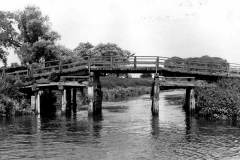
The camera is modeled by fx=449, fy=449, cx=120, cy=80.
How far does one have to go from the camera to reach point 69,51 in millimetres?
63406

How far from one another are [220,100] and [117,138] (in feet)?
48.1

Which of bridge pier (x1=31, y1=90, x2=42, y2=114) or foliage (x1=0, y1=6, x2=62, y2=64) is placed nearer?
bridge pier (x1=31, y1=90, x2=42, y2=114)

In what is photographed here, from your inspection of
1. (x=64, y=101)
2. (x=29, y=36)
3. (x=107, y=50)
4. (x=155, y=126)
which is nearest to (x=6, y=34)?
(x=29, y=36)

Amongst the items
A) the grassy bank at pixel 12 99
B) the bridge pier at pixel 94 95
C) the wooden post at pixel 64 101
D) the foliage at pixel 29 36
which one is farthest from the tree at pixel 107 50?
the grassy bank at pixel 12 99

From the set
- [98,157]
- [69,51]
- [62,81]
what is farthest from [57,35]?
[98,157]

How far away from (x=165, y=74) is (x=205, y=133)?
1455cm

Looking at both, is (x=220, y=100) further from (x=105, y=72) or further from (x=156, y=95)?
(x=105, y=72)

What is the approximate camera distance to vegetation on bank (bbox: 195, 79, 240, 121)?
39062 millimetres

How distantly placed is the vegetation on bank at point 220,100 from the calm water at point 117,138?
2.37m

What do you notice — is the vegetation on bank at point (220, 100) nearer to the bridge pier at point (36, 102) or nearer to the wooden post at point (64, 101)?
the wooden post at point (64, 101)

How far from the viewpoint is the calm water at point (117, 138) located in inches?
923

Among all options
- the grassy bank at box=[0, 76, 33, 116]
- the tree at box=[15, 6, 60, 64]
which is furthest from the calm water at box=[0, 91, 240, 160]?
the tree at box=[15, 6, 60, 64]

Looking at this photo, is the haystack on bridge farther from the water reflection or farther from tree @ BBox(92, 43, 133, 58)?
tree @ BBox(92, 43, 133, 58)

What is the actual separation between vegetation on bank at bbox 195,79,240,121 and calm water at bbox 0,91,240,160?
2368 mm
